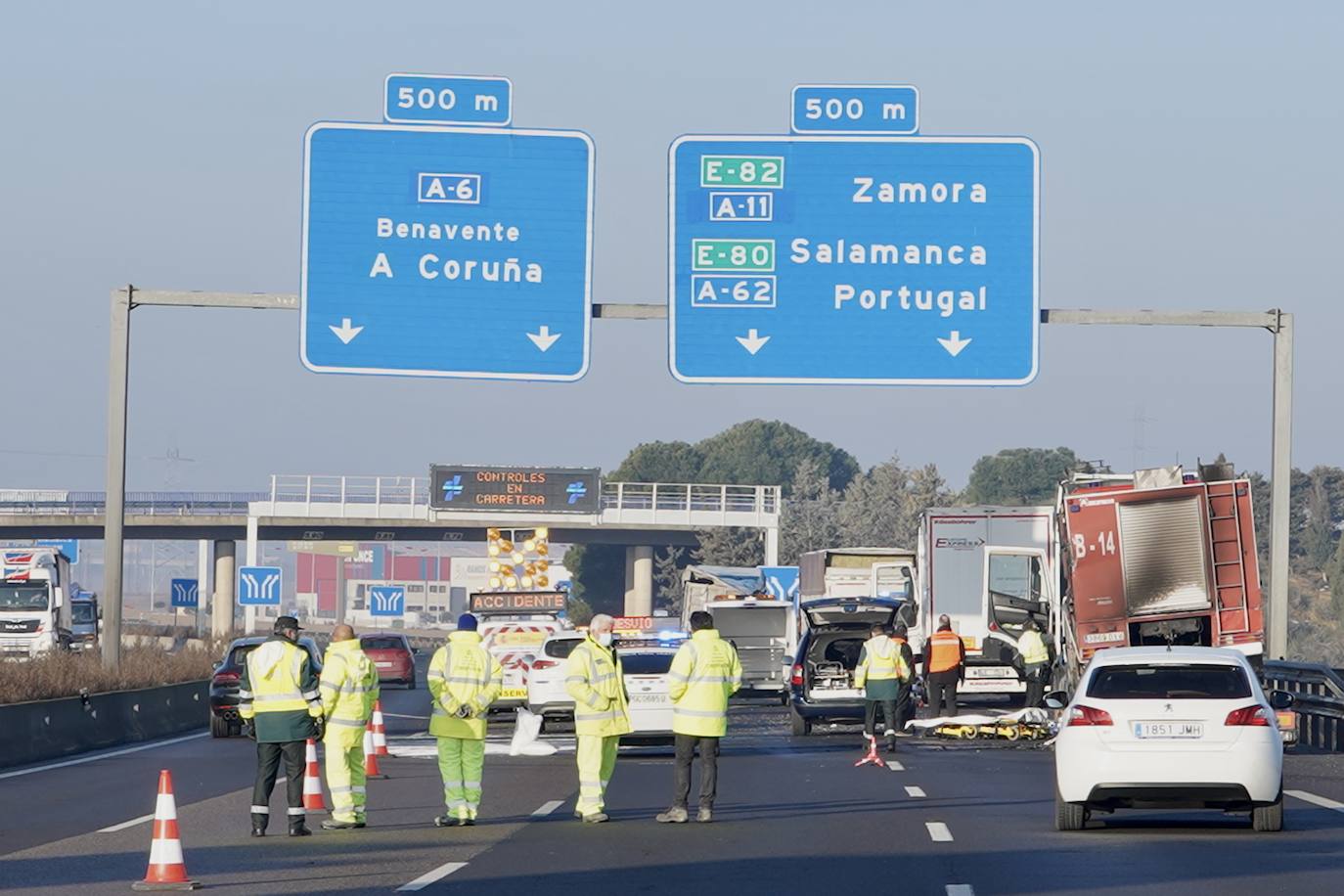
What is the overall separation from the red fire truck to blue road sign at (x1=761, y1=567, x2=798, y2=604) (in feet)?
122

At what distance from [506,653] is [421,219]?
1190 cm

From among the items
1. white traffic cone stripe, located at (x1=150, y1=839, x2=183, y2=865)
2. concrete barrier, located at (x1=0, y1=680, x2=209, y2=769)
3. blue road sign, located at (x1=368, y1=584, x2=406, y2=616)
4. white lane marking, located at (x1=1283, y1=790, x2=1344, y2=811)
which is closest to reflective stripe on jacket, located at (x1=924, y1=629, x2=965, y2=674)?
white lane marking, located at (x1=1283, y1=790, x2=1344, y2=811)

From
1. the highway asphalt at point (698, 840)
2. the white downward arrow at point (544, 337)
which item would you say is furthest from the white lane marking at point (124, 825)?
the white downward arrow at point (544, 337)

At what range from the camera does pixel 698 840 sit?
1736 cm

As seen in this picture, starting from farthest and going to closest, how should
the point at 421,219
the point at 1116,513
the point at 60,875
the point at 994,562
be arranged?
the point at 994,562 → the point at 1116,513 → the point at 421,219 → the point at 60,875

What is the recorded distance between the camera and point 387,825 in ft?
62.4

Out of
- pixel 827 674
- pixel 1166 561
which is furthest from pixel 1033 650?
pixel 1166 561

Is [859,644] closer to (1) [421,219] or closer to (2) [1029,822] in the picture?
(1) [421,219]

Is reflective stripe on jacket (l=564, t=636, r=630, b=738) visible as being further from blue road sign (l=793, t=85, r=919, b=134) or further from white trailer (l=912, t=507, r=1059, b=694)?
white trailer (l=912, t=507, r=1059, b=694)

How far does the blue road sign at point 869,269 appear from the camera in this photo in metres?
28.4

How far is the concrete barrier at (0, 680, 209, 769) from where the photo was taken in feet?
95.0

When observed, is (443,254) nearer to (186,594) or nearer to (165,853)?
(165,853)

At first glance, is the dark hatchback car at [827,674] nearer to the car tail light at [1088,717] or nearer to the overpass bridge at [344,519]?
the car tail light at [1088,717]

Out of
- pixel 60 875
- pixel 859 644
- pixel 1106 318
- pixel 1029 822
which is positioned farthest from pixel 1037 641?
pixel 60 875
